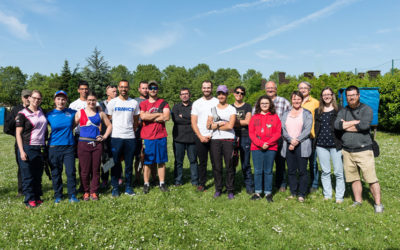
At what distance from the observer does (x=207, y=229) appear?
4391 millimetres

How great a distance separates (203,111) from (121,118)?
1885 millimetres

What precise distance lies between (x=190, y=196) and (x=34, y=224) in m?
3.09

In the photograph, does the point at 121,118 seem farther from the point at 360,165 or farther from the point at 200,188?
the point at 360,165

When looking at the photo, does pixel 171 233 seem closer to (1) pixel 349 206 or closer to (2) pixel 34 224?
(2) pixel 34 224

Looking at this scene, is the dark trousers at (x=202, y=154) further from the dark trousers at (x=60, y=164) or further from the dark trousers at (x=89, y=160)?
the dark trousers at (x=60, y=164)

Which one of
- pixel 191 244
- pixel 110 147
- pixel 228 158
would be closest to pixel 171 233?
pixel 191 244

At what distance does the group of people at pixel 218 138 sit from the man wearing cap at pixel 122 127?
22mm

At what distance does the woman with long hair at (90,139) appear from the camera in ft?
17.6

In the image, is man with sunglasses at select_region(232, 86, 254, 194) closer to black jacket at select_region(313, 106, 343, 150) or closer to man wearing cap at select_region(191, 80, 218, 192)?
man wearing cap at select_region(191, 80, 218, 192)

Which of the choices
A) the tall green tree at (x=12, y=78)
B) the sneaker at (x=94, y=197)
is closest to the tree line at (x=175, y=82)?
the tall green tree at (x=12, y=78)

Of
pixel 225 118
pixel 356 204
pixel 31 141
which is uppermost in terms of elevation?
pixel 225 118

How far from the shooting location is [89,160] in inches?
215

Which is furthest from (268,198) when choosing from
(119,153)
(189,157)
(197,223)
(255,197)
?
(119,153)

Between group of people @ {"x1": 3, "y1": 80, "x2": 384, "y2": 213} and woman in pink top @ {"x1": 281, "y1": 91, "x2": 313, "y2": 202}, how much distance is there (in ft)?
0.07
